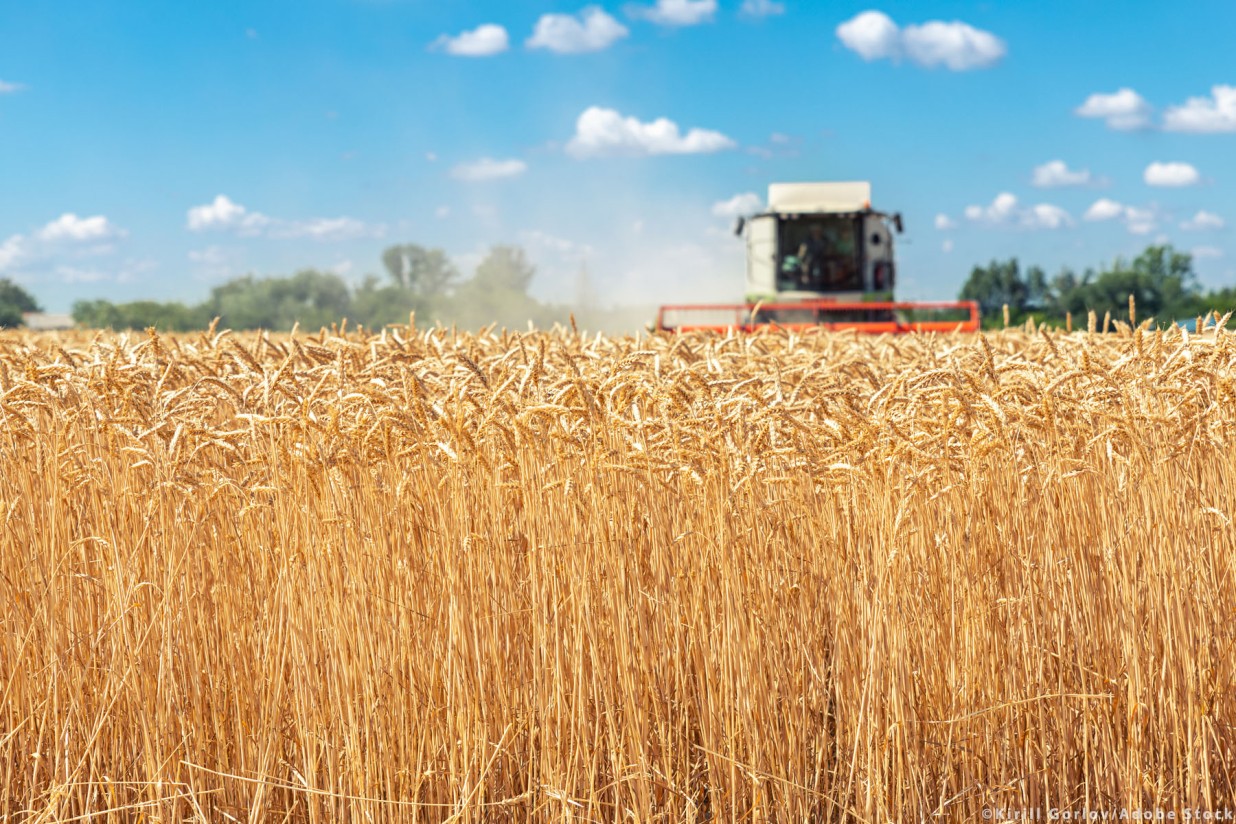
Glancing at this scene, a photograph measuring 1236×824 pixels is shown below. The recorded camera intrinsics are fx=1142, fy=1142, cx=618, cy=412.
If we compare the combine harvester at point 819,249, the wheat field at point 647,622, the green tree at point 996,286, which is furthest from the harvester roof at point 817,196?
the green tree at point 996,286

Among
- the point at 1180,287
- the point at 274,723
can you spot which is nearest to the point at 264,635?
the point at 274,723

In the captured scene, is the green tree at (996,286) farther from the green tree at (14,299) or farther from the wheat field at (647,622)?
the wheat field at (647,622)

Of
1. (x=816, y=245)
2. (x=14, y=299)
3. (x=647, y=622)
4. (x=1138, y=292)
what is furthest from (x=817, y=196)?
(x=14, y=299)

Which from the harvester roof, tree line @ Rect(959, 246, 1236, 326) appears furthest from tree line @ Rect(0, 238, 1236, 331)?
the harvester roof

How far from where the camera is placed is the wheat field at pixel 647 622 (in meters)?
2.79

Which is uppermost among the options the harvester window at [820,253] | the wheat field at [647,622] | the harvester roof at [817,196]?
the harvester roof at [817,196]

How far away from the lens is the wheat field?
2.79 metres

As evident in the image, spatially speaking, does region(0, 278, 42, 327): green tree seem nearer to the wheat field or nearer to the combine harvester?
the combine harvester

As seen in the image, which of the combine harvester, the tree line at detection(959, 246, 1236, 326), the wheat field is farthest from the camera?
the tree line at detection(959, 246, 1236, 326)

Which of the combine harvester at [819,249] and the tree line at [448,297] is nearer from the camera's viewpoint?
the combine harvester at [819,249]

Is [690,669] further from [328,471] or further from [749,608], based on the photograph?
[328,471]

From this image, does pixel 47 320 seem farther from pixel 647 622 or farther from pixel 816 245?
pixel 647 622

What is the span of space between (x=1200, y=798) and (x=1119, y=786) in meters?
0.25

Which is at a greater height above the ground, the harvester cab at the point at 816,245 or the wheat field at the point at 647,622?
the harvester cab at the point at 816,245
